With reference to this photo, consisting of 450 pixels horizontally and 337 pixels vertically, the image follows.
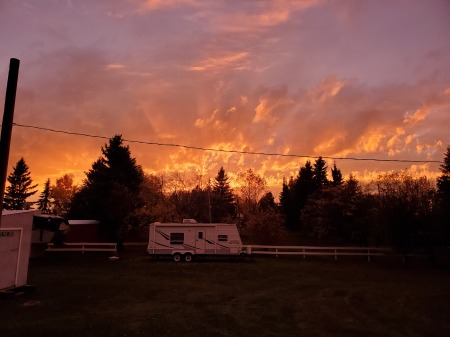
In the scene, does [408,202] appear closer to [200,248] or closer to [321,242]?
[200,248]

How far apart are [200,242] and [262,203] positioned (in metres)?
40.7

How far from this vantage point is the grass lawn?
32.0 feet

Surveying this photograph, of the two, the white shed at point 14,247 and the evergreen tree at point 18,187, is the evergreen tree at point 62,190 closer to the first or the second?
the evergreen tree at point 18,187

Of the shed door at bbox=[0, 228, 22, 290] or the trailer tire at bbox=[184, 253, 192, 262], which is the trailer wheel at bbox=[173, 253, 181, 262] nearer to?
the trailer tire at bbox=[184, 253, 192, 262]

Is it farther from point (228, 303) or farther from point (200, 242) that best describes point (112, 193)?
point (228, 303)

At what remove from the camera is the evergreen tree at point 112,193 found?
36.4 m

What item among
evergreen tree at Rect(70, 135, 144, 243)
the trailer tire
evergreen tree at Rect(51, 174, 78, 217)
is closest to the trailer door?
the trailer tire

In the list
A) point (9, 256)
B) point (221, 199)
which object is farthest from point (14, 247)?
point (221, 199)

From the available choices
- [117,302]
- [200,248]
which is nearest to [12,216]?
[117,302]

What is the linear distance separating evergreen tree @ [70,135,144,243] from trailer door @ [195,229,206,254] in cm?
1221

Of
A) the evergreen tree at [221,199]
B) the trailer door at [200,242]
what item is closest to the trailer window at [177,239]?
the trailer door at [200,242]

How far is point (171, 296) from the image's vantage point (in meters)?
13.8

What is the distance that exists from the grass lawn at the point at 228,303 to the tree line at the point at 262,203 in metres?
4.71

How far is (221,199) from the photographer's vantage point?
6769cm
